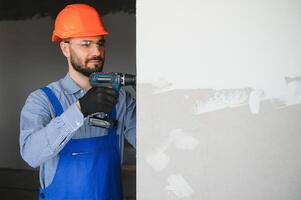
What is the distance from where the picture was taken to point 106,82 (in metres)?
1.46

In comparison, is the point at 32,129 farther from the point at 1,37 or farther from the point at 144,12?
the point at 1,37

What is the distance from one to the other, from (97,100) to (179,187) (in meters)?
0.51

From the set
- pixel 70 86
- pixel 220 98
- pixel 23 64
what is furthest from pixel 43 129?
pixel 23 64

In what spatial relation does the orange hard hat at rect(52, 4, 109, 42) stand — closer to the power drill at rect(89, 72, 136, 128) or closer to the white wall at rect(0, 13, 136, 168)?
the power drill at rect(89, 72, 136, 128)

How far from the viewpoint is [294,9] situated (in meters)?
0.94

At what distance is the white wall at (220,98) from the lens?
0.95m

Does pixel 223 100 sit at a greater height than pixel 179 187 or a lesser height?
greater

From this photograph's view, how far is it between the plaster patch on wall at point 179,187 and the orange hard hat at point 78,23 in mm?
852

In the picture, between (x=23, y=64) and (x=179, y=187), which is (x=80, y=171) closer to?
(x=179, y=187)

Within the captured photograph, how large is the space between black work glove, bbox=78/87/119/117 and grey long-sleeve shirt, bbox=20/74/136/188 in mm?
33

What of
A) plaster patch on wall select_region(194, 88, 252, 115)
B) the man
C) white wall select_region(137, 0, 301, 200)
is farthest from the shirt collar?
Result: plaster patch on wall select_region(194, 88, 252, 115)

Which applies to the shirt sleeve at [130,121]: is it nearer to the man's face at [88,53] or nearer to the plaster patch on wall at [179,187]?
the man's face at [88,53]

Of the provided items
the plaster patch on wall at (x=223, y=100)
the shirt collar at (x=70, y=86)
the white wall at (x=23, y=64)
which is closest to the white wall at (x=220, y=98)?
the plaster patch on wall at (x=223, y=100)

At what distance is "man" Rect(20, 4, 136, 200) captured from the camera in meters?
1.40
